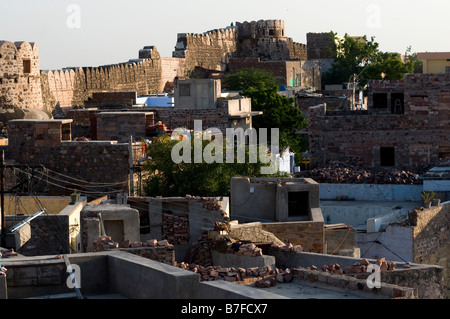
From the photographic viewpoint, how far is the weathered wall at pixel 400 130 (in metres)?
24.8

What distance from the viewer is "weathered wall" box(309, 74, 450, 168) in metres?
24.8

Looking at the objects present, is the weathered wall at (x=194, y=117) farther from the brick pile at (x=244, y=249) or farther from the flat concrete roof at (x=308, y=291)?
the flat concrete roof at (x=308, y=291)

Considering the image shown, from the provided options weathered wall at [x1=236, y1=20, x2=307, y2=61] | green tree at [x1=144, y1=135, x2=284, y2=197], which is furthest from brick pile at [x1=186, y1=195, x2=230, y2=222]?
weathered wall at [x1=236, y1=20, x2=307, y2=61]

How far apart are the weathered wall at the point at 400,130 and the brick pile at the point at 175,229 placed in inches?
405

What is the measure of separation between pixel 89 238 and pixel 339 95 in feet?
112

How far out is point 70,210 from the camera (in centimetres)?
1515

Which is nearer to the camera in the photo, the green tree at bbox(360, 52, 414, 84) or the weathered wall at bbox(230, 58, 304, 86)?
the green tree at bbox(360, 52, 414, 84)

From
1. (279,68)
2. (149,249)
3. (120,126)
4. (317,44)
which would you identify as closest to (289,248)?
(149,249)

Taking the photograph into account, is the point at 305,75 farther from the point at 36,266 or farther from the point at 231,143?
the point at 36,266

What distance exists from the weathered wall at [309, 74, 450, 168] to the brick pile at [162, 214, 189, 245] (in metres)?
10.3

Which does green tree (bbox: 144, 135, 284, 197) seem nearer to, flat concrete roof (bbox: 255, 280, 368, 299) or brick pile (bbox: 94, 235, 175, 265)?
brick pile (bbox: 94, 235, 175, 265)

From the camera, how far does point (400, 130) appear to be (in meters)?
25.4

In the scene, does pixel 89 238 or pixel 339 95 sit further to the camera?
pixel 339 95

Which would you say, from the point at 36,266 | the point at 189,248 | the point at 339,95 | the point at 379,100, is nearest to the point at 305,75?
the point at 339,95
